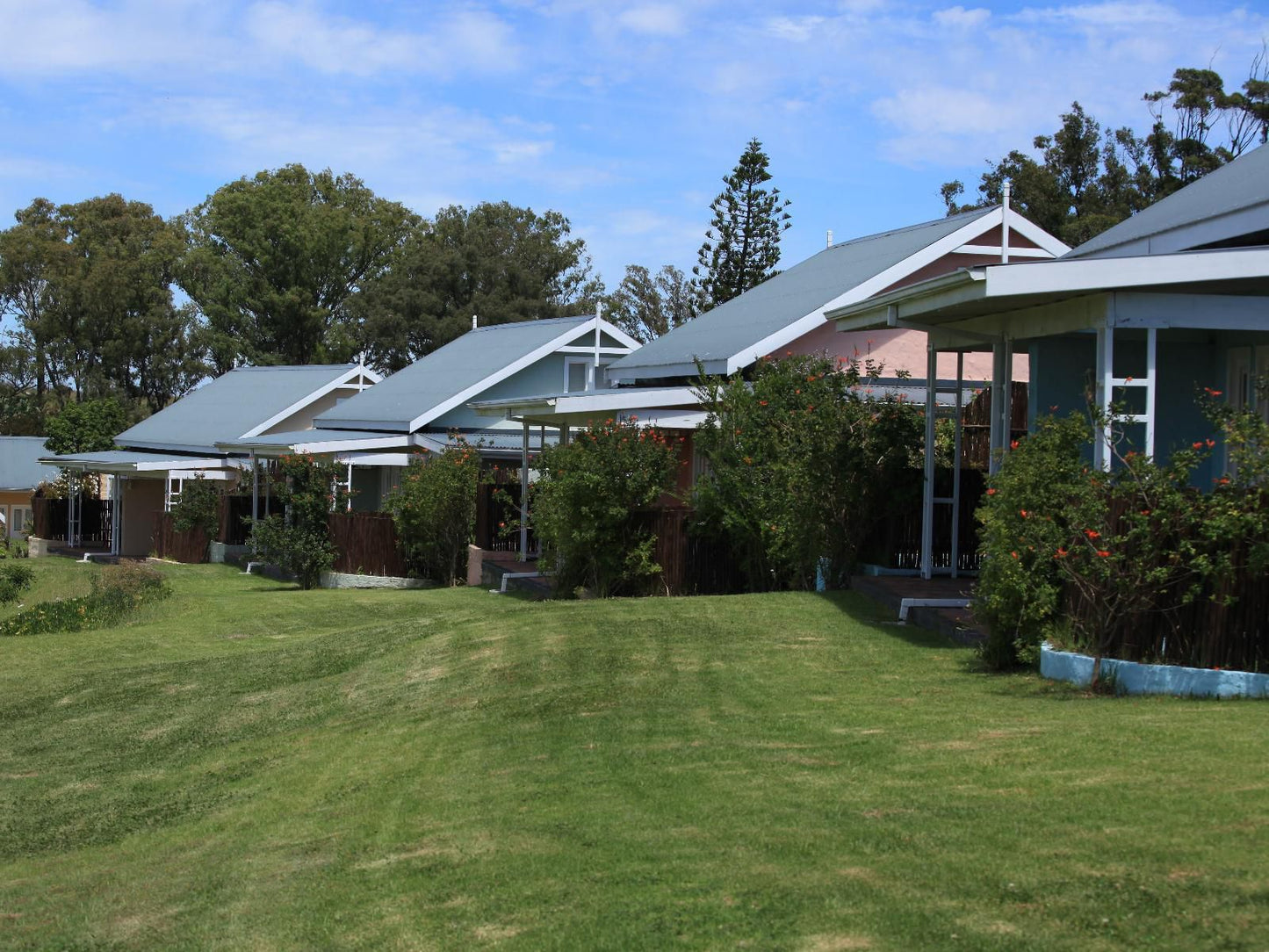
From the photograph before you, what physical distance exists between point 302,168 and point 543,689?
6902 cm

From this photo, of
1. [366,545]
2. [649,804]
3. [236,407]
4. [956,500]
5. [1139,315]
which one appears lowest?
[649,804]

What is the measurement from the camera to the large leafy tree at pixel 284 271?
69.9m

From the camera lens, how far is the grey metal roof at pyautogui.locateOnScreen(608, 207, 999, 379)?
83.0ft

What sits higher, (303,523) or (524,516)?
(524,516)

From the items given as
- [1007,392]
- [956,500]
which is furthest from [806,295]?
[1007,392]

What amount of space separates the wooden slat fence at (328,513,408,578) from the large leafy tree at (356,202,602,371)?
128 feet

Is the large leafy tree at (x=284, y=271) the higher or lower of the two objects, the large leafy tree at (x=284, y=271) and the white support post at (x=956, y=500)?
the higher

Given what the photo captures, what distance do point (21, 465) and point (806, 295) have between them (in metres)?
43.9

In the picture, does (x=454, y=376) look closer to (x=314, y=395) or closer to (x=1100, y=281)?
(x=314, y=395)

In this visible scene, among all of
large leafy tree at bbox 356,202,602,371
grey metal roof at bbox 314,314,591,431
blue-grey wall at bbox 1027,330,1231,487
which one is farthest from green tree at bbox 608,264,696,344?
blue-grey wall at bbox 1027,330,1231,487

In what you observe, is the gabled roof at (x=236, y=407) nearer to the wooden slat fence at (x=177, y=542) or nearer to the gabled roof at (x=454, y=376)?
the wooden slat fence at (x=177, y=542)

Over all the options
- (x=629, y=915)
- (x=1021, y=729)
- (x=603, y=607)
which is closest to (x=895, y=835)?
(x=629, y=915)

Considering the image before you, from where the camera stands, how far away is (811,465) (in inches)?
628

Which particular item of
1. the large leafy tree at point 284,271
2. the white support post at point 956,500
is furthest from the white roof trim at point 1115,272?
the large leafy tree at point 284,271
